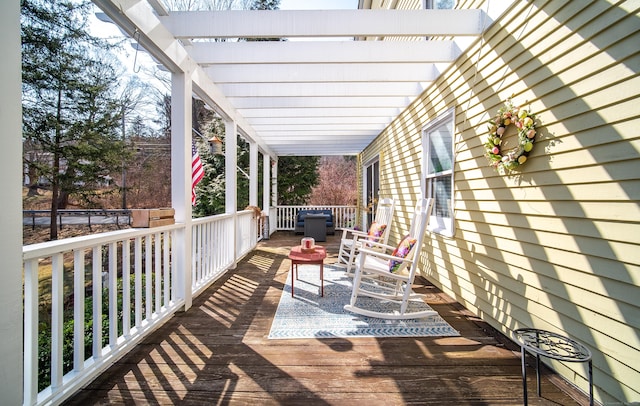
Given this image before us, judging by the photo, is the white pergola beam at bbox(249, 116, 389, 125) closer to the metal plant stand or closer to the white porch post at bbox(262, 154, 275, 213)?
the white porch post at bbox(262, 154, 275, 213)

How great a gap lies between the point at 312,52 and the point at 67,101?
626 centimetres

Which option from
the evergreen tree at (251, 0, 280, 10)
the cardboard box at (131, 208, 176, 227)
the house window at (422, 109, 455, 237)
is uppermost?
the evergreen tree at (251, 0, 280, 10)

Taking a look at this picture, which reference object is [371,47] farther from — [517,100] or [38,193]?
[38,193]

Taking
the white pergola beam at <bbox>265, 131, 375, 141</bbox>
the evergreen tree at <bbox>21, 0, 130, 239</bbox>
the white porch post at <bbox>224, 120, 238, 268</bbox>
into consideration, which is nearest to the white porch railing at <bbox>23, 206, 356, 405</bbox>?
the white porch post at <bbox>224, 120, 238, 268</bbox>

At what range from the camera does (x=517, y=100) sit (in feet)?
7.38

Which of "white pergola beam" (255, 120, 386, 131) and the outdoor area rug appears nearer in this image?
the outdoor area rug

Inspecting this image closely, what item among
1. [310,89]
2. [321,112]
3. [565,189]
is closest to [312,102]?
[310,89]

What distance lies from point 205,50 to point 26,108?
5.28 meters

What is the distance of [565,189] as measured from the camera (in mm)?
1826

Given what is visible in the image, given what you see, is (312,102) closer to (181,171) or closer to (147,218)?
(181,171)

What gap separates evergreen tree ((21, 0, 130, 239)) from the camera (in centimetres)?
593

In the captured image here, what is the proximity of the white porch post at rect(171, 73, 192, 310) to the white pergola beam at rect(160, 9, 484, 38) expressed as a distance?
50 centimetres

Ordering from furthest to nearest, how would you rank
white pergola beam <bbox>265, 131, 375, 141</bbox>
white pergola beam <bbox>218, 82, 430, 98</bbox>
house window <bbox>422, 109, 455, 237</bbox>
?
white pergola beam <bbox>265, 131, 375, 141</bbox>, white pergola beam <bbox>218, 82, 430, 98</bbox>, house window <bbox>422, 109, 455, 237</bbox>

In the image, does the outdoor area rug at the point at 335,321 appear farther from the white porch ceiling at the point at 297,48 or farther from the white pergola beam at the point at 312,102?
the white pergola beam at the point at 312,102
